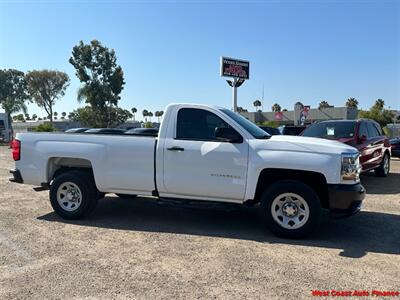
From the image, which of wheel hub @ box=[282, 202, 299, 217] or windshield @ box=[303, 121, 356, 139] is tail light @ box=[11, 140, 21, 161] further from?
windshield @ box=[303, 121, 356, 139]

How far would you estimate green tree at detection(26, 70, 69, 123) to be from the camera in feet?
222

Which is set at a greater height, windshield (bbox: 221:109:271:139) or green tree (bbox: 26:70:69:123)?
green tree (bbox: 26:70:69:123)

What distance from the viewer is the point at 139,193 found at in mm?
6770

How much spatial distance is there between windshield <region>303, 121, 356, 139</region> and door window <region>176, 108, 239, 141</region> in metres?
5.20

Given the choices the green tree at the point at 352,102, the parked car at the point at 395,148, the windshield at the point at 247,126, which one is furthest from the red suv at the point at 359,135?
the green tree at the point at 352,102

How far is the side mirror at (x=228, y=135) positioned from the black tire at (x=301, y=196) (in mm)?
850

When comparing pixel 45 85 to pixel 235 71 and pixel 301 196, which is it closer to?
pixel 235 71

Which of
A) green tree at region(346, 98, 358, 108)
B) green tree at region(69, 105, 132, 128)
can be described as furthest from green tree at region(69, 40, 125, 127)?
green tree at region(346, 98, 358, 108)

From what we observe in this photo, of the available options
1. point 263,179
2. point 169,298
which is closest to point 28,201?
point 263,179

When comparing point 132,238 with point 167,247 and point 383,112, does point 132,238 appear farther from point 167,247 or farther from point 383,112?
Answer: point 383,112

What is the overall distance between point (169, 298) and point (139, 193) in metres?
2.92

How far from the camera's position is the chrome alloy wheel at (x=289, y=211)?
5973 millimetres

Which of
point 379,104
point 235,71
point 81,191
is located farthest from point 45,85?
point 81,191

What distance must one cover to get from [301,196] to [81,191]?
3583 millimetres
